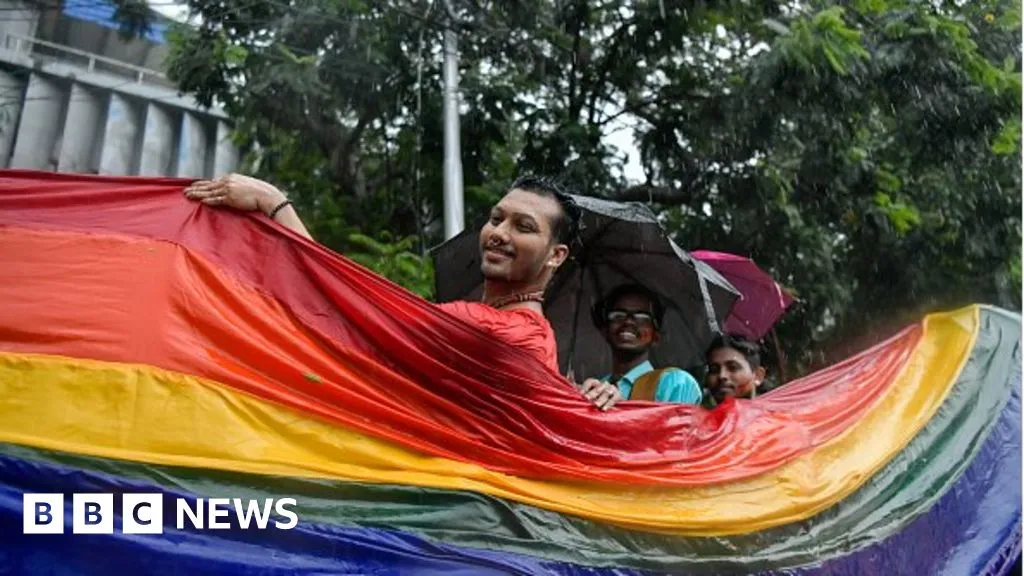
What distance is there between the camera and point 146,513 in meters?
1.95

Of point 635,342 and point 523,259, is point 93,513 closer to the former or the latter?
point 523,259

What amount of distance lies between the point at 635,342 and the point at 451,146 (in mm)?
2345

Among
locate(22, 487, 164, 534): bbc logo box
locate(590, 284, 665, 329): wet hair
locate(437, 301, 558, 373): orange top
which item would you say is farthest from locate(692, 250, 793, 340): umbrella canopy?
locate(22, 487, 164, 534): bbc logo box

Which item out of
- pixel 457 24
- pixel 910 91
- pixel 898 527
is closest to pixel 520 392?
pixel 898 527

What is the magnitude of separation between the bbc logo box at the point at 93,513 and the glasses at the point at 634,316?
70.9 inches

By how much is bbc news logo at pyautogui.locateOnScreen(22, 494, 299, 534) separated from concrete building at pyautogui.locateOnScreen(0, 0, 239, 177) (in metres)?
5.63

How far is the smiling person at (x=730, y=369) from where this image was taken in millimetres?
3764

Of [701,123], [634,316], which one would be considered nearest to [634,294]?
[634,316]

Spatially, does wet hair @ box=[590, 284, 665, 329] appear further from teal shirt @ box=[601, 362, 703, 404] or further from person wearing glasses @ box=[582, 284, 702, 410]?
teal shirt @ box=[601, 362, 703, 404]

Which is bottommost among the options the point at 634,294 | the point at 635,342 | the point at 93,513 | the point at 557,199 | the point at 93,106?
the point at 93,513

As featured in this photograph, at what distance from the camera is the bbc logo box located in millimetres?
1871

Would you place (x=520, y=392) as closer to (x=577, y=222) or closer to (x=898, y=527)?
(x=577, y=222)

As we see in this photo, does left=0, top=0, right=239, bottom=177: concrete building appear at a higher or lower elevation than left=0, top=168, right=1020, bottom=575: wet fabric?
higher

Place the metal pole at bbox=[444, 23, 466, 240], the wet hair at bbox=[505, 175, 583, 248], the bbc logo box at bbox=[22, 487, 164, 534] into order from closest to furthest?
the bbc logo box at bbox=[22, 487, 164, 534] < the wet hair at bbox=[505, 175, 583, 248] < the metal pole at bbox=[444, 23, 466, 240]
